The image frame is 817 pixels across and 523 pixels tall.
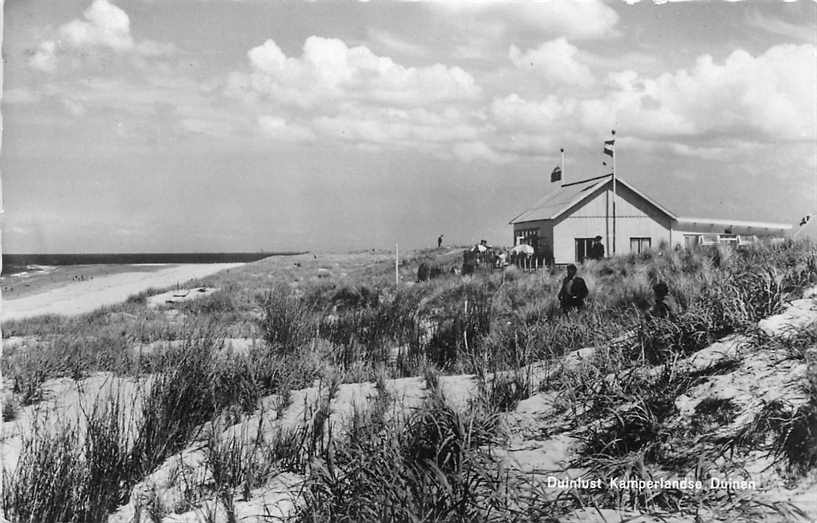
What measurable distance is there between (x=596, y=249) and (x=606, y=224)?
4.09 feet

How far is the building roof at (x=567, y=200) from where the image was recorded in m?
15.8

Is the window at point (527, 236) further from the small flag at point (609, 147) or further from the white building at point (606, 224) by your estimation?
the small flag at point (609, 147)

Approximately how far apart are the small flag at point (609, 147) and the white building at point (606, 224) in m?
3.83

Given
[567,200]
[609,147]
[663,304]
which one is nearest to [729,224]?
[567,200]

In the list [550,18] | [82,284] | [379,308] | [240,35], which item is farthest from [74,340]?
[82,284]

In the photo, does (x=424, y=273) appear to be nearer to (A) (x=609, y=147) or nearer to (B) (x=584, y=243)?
(B) (x=584, y=243)

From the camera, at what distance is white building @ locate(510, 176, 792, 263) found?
16.0 metres

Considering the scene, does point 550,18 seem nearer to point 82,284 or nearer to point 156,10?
point 156,10

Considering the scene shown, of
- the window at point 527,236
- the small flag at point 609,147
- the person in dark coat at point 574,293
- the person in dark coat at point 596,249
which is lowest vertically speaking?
the person in dark coat at point 574,293

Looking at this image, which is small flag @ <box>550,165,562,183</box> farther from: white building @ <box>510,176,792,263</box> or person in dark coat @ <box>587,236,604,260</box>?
person in dark coat @ <box>587,236,604,260</box>

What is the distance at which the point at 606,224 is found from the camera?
16.3 metres

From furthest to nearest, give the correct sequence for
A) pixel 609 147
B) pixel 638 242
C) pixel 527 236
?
1. pixel 527 236
2. pixel 638 242
3. pixel 609 147

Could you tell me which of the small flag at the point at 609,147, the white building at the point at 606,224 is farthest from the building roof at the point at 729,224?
the small flag at the point at 609,147

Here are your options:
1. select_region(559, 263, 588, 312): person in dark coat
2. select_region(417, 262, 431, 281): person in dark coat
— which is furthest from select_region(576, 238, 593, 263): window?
select_region(559, 263, 588, 312): person in dark coat
